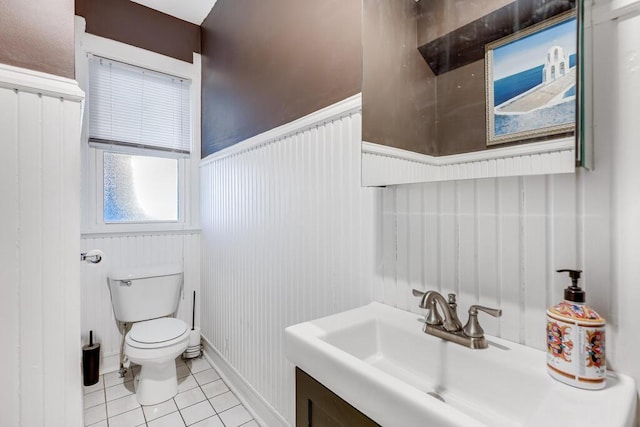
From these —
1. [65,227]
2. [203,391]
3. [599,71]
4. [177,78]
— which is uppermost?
[177,78]

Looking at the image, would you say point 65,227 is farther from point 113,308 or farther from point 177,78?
point 177,78

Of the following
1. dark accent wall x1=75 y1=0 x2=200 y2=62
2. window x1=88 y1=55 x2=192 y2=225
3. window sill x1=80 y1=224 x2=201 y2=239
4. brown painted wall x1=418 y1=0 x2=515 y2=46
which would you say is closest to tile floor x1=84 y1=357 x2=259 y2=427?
window sill x1=80 y1=224 x2=201 y2=239

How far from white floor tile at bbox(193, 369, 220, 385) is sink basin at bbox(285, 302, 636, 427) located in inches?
66.2

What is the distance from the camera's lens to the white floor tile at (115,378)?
2.14 metres

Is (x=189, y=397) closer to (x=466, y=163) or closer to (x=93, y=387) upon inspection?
(x=93, y=387)

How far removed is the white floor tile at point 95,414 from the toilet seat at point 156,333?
408mm

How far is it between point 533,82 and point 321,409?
3.19 feet

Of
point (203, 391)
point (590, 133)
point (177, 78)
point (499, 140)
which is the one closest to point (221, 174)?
point (177, 78)

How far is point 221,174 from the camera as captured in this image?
226cm

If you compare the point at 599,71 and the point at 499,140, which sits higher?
the point at 599,71

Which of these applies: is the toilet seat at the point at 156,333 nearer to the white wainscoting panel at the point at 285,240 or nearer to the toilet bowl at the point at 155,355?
the toilet bowl at the point at 155,355

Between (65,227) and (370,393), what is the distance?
138cm

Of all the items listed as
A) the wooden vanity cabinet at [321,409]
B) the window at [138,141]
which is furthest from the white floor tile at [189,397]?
the wooden vanity cabinet at [321,409]

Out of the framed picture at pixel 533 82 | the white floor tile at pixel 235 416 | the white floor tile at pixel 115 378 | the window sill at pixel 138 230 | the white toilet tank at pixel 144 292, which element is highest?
the framed picture at pixel 533 82
